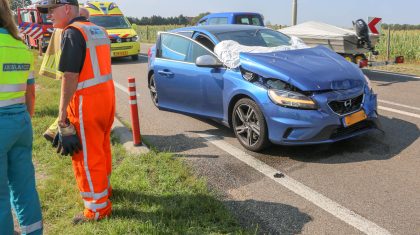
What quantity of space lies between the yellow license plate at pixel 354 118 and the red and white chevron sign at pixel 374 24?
327 inches

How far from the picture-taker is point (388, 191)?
396cm

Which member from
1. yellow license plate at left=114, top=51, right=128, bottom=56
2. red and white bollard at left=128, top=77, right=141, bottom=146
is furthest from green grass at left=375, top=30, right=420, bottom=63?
red and white bollard at left=128, top=77, right=141, bottom=146

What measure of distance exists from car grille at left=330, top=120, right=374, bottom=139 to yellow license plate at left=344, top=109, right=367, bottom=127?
0.07 metres

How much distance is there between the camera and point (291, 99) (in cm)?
467

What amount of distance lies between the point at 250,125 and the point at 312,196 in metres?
1.49

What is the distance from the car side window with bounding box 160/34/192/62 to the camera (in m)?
6.45

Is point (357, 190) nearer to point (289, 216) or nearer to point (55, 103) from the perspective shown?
point (289, 216)

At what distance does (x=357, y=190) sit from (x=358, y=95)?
1.38 m

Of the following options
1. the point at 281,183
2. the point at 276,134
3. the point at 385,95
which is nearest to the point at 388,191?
the point at 281,183

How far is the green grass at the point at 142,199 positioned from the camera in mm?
3340

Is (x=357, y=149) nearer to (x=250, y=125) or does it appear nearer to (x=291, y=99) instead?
(x=291, y=99)

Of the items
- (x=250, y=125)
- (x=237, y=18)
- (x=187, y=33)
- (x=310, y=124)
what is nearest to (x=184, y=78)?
(x=187, y=33)

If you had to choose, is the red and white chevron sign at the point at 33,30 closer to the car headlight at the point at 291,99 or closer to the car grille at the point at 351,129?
the car headlight at the point at 291,99

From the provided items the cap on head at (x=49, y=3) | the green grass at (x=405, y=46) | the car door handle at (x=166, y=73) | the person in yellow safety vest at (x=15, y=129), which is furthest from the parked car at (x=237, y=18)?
the person in yellow safety vest at (x=15, y=129)
